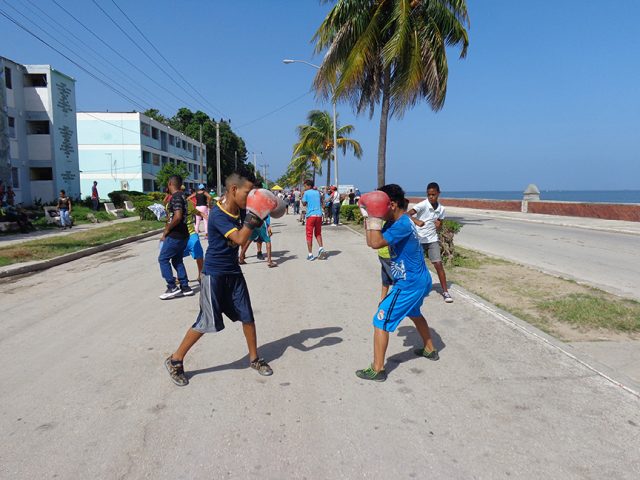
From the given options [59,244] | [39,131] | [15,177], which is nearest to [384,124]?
[59,244]

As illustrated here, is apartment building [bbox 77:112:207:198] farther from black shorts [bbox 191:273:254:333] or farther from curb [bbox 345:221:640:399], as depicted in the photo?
black shorts [bbox 191:273:254:333]

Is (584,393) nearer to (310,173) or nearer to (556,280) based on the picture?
(556,280)

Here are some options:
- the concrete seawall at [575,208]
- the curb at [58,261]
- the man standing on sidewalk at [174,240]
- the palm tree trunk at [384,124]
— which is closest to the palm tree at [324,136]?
the concrete seawall at [575,208]

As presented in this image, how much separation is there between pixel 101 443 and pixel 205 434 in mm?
633

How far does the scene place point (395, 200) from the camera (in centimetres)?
393

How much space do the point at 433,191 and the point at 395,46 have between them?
34.7ft

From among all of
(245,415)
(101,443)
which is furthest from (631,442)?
(101,443)

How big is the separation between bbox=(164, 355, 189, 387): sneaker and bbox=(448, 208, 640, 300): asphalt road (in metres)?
6.15

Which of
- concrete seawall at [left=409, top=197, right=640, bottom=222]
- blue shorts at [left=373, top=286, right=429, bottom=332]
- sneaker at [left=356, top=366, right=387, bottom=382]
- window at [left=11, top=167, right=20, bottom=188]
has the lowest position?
sneaker at [left=356, top=366, right=387, bottom=382]

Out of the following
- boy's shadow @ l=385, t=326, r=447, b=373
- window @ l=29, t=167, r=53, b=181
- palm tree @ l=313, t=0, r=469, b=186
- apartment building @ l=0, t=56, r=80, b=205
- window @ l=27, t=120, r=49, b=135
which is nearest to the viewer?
boy's shadow @ l=385, t=326, r=447, b=373

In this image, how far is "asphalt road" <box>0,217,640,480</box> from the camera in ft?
9.12

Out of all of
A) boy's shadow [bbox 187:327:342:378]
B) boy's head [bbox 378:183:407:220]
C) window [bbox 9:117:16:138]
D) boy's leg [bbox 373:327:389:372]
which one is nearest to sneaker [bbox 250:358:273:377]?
boy's shadow [bbox 187:327:342:378]

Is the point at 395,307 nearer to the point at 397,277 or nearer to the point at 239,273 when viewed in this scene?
the point at 397,277

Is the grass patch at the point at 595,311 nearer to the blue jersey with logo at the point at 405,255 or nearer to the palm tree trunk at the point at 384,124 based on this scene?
the blue jersey with logo at the point at 405,255
